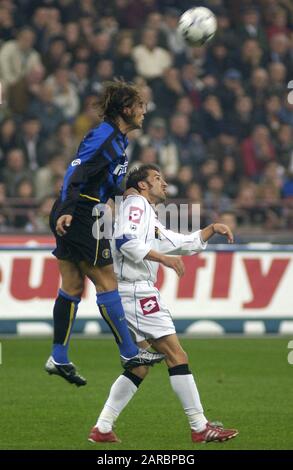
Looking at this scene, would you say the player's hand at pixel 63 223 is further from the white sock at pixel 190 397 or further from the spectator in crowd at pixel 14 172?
the spectator in crowd at pixel 14 172

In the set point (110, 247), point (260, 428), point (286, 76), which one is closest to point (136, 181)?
point (110, 247)

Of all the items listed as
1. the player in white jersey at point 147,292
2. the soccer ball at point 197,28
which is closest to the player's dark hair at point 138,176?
the player in white jersey at point 147,292

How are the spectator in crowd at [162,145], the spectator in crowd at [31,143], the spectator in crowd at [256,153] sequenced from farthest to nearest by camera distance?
the spectator in crowd at [256,153] < the spectator in crowd at [162,145] < the spectator in crowd at [31,143]

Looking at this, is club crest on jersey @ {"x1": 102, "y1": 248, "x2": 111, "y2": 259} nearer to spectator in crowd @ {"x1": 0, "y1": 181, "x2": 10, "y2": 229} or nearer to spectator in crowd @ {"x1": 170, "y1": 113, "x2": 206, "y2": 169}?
spectator in crowd @ {"x1": 0, "y1": 181, "x2": 10, "y2": 229}

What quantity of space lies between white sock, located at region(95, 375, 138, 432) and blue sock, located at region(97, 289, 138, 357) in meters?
0.20

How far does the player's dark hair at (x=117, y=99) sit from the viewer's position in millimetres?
7859

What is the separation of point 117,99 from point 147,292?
135 cm

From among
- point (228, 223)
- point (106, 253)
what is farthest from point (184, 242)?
point (228, 223)

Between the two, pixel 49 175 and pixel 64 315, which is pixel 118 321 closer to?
pixel 64 315

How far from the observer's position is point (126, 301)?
7586 mm

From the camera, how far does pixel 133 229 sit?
7.36 meters

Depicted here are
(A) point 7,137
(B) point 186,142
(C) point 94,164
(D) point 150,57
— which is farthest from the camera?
(D) point 150,57
